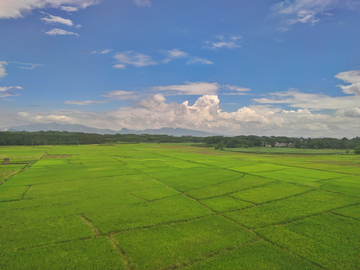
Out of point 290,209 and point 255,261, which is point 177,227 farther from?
point 290,209

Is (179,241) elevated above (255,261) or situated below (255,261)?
above

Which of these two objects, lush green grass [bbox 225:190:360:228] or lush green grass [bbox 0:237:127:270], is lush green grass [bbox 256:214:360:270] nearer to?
lush green grass [bbox 225:190:360:228]

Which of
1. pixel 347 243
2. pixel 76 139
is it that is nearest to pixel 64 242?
pixel 347 243

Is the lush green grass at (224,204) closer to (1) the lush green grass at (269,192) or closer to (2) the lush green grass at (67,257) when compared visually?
(1) the lush green grass at (269,192)

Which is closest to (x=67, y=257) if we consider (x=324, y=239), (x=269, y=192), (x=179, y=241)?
(x=179, y=241)

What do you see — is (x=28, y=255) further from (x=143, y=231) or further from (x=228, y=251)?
(x=228, y=251)

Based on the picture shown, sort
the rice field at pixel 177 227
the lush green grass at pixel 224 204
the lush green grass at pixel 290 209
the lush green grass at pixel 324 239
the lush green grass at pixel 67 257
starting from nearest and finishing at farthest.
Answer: the lush green grass at pixel 67 257, the rice field at pixel 177 227, the lush green grass at pixel 324 239, the lush green grass at pixel 290 209, the lush green grass at pixel 224 204

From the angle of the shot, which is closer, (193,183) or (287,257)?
(287,257)

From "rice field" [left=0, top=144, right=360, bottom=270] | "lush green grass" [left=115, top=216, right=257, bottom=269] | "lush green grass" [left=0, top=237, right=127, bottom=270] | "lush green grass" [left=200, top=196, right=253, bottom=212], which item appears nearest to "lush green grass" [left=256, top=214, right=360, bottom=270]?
"rice field" [left=0, top=144, right=360, bottom=270]

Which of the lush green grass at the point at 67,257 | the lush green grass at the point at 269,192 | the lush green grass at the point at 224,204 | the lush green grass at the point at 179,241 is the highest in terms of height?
the lush green grass at the point at 269,192

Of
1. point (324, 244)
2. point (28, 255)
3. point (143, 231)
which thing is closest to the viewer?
point (28, 255)

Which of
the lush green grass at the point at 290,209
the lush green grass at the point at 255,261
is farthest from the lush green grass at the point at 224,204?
the lush green grass at the point at 255,261
